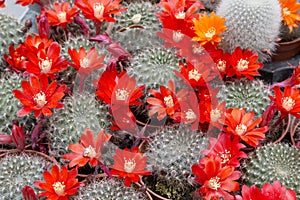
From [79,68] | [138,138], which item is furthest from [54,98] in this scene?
[138,138]

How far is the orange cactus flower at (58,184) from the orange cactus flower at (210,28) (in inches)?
24.1

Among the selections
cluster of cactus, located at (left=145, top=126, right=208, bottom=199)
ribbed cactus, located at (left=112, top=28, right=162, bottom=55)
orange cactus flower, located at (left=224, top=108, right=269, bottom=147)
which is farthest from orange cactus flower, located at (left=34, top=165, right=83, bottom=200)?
ribbed cactus, located at (left=112, top=28, right=162, bottom=55)

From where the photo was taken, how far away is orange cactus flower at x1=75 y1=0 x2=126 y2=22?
1590mm

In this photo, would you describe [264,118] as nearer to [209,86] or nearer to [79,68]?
[209,86]

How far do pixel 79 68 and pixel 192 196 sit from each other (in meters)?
0.51

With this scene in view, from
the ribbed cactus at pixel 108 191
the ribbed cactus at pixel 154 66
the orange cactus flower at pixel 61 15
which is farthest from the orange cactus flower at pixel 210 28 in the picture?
the ribbed cactus at pixel 108 191

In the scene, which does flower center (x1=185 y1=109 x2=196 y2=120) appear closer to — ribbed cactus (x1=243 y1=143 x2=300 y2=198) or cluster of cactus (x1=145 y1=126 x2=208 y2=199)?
cluster of cactus (x1=145 y1=126 x2=208 y2=199)

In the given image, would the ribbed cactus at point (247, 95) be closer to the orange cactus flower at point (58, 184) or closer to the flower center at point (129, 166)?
the flower center at point (129, 166)

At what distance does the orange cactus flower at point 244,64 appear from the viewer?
1.58m

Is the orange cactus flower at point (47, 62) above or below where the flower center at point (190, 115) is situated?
above

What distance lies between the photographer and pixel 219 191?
1.28 meters

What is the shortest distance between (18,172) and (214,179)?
55 centimetres

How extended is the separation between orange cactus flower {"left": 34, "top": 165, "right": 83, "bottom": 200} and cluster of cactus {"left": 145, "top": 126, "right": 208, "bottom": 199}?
0.23 meters

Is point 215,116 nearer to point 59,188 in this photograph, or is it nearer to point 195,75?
point 195,75
